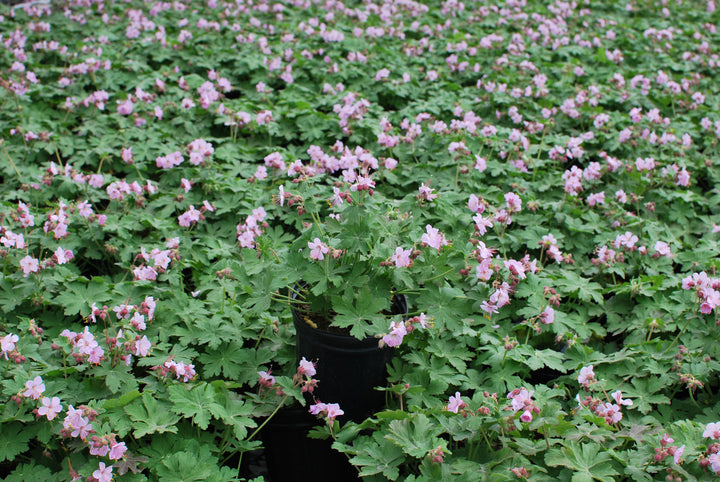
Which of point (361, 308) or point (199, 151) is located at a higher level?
point (361, 308)

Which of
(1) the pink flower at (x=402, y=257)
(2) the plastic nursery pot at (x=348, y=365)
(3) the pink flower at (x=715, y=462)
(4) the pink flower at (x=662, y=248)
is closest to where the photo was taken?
(3) the pink flower at (x=715, y=462)

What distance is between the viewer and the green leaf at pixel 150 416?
2.18 metres

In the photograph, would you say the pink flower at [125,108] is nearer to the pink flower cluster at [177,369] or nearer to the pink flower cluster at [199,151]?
the pink flower cluster at [199,151]

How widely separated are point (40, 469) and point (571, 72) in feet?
20.4

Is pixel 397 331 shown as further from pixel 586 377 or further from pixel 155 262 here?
pixel 155 262

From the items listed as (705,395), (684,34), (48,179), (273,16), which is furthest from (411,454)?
(684,34)

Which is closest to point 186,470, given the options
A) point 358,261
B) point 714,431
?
point 358,261

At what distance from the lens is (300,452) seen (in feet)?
8.86

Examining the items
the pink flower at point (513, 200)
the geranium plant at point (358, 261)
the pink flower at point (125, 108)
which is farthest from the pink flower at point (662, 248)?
the pink flower at point (125, 108)

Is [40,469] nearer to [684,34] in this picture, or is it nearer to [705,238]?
[705,238]

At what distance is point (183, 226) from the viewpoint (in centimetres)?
371

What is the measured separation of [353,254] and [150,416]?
3.34 ft

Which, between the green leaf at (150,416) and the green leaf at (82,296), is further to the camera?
the green leaf at (82,296)

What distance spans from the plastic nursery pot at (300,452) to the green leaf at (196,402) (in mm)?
412
